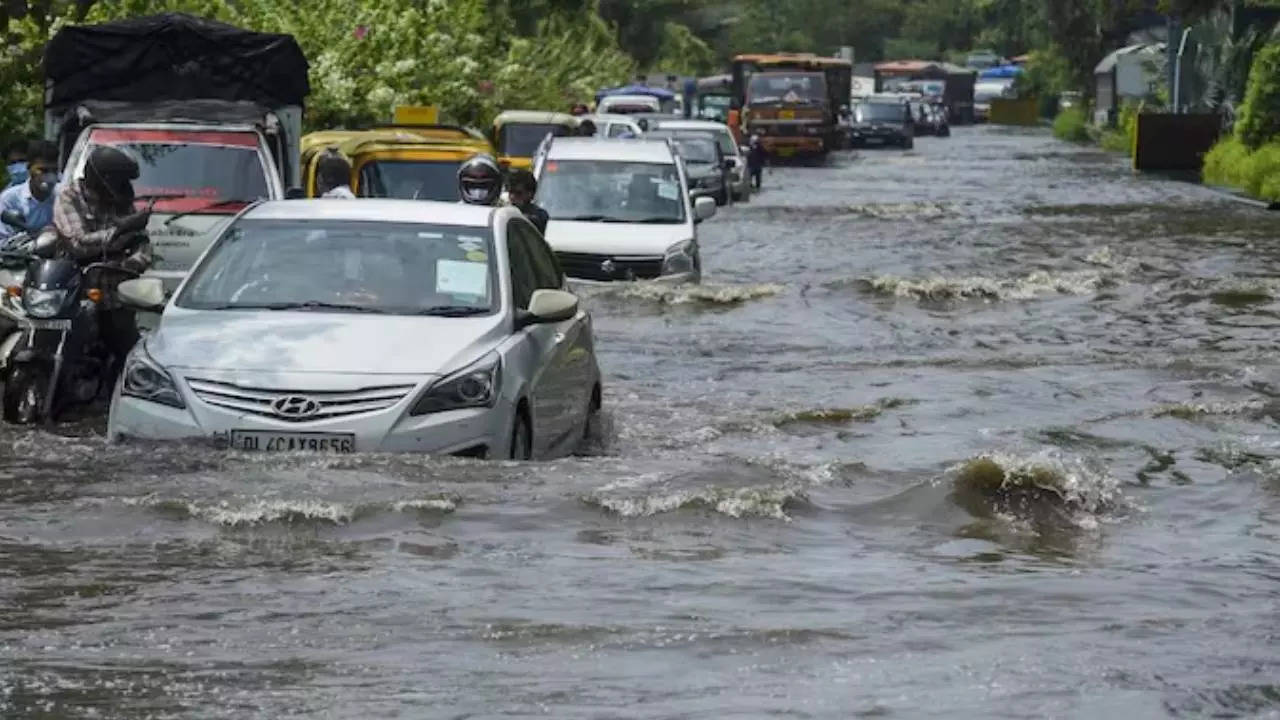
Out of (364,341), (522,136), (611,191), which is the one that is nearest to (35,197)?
(611,191)

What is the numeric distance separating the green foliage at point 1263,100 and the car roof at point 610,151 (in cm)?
2177

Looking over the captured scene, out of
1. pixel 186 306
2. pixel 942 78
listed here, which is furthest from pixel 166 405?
pixel 942 78

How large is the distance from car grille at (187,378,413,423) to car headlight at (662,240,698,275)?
40.4 ft

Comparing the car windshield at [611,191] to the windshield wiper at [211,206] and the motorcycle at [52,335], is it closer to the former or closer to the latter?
the windshield wiper at [211,206]

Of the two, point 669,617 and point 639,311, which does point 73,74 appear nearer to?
point 639,311

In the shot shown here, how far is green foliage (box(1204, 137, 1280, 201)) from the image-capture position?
146ft

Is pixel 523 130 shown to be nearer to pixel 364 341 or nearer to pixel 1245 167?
pixel 1245 167

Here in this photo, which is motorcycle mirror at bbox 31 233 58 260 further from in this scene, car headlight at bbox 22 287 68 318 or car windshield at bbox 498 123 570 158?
car windshield at bbox 498 123 570 158

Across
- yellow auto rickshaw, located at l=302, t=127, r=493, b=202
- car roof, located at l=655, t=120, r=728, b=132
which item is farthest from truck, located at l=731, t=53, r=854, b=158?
yellow auto rickshaw, located at l=302, t=127, r=493, b=202

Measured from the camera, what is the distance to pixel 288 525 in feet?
36.7

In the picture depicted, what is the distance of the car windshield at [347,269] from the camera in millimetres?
12938

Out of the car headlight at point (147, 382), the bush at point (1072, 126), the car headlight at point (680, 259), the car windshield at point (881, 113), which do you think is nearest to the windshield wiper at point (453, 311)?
the car headlight at point (147, 382)

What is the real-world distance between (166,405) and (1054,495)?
12.5 feet

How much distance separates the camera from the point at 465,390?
1209 centimetres
